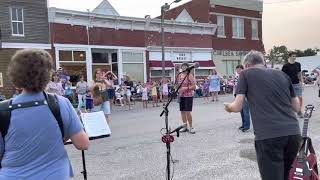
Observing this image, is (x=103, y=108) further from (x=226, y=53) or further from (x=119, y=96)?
(x=226, y=53)

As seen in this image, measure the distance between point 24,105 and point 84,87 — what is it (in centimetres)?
1509

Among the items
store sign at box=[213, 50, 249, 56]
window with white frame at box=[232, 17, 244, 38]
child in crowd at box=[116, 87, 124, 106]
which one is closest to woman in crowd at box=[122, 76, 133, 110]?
child in crowd at box=[116, 87, 124, 106]

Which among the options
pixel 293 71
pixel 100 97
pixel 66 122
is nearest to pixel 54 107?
pixel 66 122

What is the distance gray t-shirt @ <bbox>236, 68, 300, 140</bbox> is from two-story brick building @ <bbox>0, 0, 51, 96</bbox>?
20.4 meters

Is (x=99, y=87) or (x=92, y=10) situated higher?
(x=92, y=10)

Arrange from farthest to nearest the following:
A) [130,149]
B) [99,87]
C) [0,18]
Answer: [0,18] → [99,87] → [130,149]

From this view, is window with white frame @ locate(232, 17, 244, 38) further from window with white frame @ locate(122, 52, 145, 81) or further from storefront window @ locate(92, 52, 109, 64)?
storefront window @ locate(92, 52, 109, 64)

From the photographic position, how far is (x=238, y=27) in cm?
4122

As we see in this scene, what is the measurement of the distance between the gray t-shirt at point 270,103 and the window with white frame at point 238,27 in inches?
1442

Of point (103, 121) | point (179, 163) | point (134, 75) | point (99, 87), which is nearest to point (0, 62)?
point (134, 75)

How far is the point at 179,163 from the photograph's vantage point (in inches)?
301

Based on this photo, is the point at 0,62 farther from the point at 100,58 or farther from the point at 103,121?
the point at 103,121

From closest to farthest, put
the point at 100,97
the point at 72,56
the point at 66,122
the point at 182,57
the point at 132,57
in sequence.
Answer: the point at 66,122 < the point at 100,97 < the point at 72,56 < the point at 132,57 < the point at 182,57

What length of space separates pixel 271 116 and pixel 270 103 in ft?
0.43
